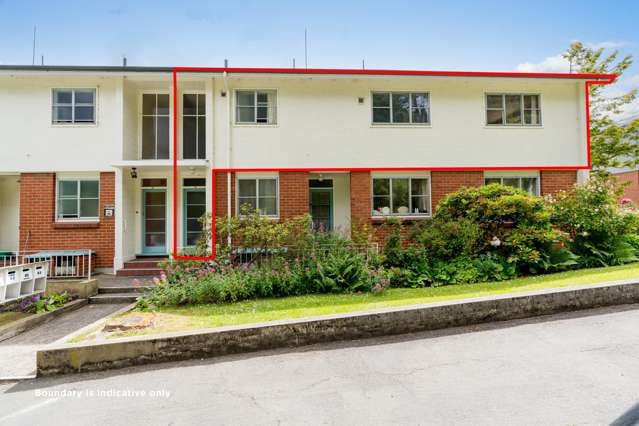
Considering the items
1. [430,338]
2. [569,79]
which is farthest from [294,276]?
[569,79]

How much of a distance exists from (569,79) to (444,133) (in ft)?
15.0

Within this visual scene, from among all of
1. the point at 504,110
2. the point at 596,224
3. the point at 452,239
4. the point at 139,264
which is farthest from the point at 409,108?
the point at 139,264

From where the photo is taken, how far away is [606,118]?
52.6 feet

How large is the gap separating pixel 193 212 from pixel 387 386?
974 cm

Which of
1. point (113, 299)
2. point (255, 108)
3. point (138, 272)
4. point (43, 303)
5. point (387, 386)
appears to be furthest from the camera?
point (255, 108)

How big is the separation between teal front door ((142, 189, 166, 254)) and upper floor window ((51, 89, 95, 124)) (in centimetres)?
274

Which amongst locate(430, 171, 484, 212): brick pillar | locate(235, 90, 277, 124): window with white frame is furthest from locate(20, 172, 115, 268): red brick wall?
locate(430, 171, 484, 212): brick pillar

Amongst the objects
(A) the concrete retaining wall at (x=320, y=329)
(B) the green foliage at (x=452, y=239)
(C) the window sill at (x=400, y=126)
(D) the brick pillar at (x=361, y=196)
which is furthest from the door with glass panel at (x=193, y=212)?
(A) the concrete retaining wall at (x=320, y=329)

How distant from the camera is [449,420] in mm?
3010

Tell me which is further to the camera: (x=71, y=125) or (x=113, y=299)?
(x=71, y=125)

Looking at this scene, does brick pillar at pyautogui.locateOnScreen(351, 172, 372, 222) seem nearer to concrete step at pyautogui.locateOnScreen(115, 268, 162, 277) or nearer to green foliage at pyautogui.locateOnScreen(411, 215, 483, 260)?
green foliage at pyautogui.locateOnScreen(411, 215, 483, 260)

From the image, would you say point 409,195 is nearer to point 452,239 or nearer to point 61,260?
point 452,239

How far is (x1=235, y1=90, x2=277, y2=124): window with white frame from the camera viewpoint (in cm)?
1162

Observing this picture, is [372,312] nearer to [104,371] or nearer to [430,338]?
[430,338]
